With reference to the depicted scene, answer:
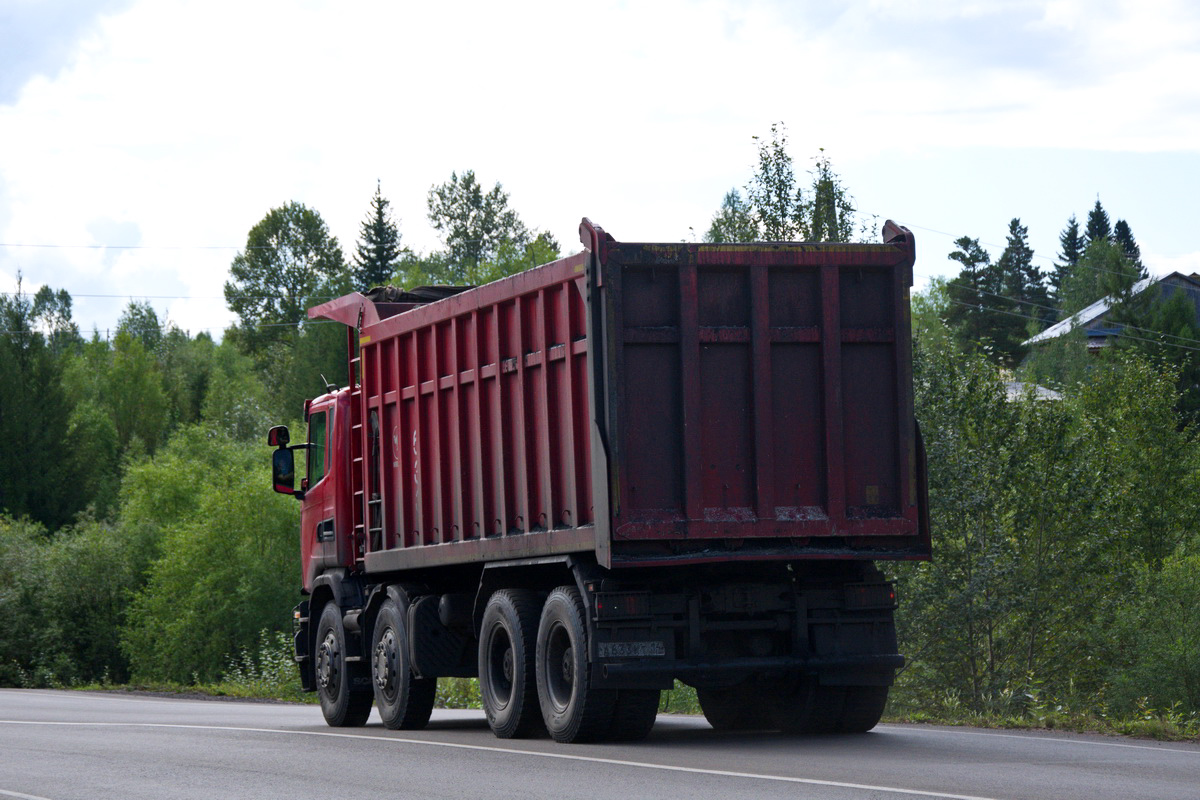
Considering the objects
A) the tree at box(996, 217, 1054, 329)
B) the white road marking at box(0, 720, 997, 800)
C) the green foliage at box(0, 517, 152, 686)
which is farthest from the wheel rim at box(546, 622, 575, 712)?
the tree at box(996, 217, 1054, 329)

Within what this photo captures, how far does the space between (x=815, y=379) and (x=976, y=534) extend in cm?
1051

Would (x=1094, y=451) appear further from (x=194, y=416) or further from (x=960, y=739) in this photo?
(x=194, y=416)

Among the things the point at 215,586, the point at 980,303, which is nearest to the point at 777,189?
the point at 215,586

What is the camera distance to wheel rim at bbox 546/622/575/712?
1179 centimetres

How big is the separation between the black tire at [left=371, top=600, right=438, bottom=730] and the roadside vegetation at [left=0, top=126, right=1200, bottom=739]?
14.8ft

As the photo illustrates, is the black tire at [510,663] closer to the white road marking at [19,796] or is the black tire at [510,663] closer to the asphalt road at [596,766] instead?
the asphalt road at [596,766]

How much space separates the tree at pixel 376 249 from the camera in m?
75.0

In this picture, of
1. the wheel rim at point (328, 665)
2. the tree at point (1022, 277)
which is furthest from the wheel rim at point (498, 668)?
the tree at point (1022, 277)

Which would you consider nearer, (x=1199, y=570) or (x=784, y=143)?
(x=784, y=143)

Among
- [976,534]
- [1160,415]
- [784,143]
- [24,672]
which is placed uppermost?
[784,143]

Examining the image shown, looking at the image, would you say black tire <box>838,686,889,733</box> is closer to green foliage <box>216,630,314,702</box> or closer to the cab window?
the cab window

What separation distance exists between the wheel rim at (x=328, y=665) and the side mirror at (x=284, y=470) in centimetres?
197

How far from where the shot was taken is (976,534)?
21406mm

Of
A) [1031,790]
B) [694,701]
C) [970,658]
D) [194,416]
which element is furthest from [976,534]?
[194,416]
